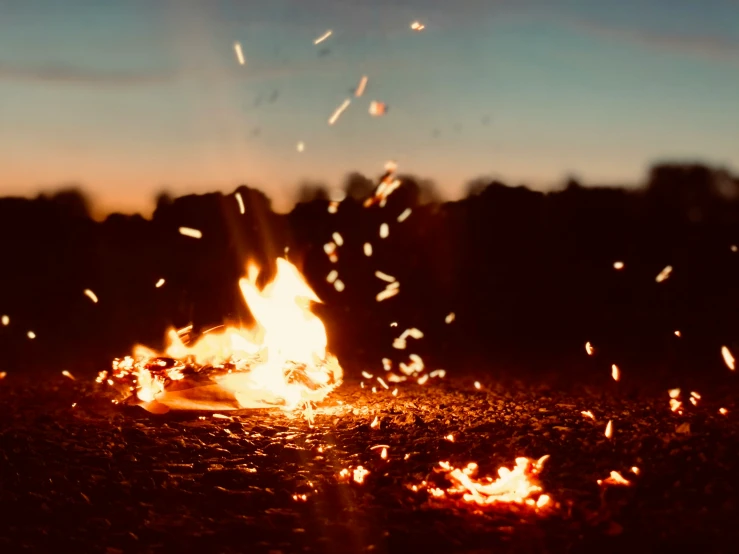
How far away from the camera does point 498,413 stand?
8.05 metres

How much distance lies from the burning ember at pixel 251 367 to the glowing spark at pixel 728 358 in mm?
5664

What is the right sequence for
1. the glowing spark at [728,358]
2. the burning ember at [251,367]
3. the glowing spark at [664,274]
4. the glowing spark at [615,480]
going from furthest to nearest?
the glowing spark at [664,274], the glowing spark at [728,358], the burning ember at [251,367], the glowing spark at [615,480]

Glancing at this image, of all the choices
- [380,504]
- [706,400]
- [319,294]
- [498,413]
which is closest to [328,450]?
[380,504]

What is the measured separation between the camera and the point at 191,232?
815 inches

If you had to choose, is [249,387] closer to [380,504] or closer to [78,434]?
[78,434]

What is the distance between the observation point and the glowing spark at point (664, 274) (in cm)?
1575

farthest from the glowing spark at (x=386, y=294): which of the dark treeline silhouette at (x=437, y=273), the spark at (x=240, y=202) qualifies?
the spark at (x=240, y=202)

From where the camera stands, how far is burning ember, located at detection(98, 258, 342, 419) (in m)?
8.66

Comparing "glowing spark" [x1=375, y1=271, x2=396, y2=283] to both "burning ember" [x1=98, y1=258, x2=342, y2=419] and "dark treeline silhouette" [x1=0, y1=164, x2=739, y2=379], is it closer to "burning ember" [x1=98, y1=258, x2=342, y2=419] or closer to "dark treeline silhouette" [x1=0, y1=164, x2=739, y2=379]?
"dark treeline silhouette" [x1=0, y1=164, x2=739, y2=379]

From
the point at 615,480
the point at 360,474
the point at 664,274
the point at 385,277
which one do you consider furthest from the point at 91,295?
the point at 615,480

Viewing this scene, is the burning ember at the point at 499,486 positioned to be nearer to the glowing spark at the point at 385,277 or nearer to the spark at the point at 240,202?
the glowing spark at the point at 385,277

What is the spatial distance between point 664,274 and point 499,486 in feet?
38.6

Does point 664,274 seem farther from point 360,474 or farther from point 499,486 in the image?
point 360,474

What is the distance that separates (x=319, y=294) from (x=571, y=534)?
40.5 feet
